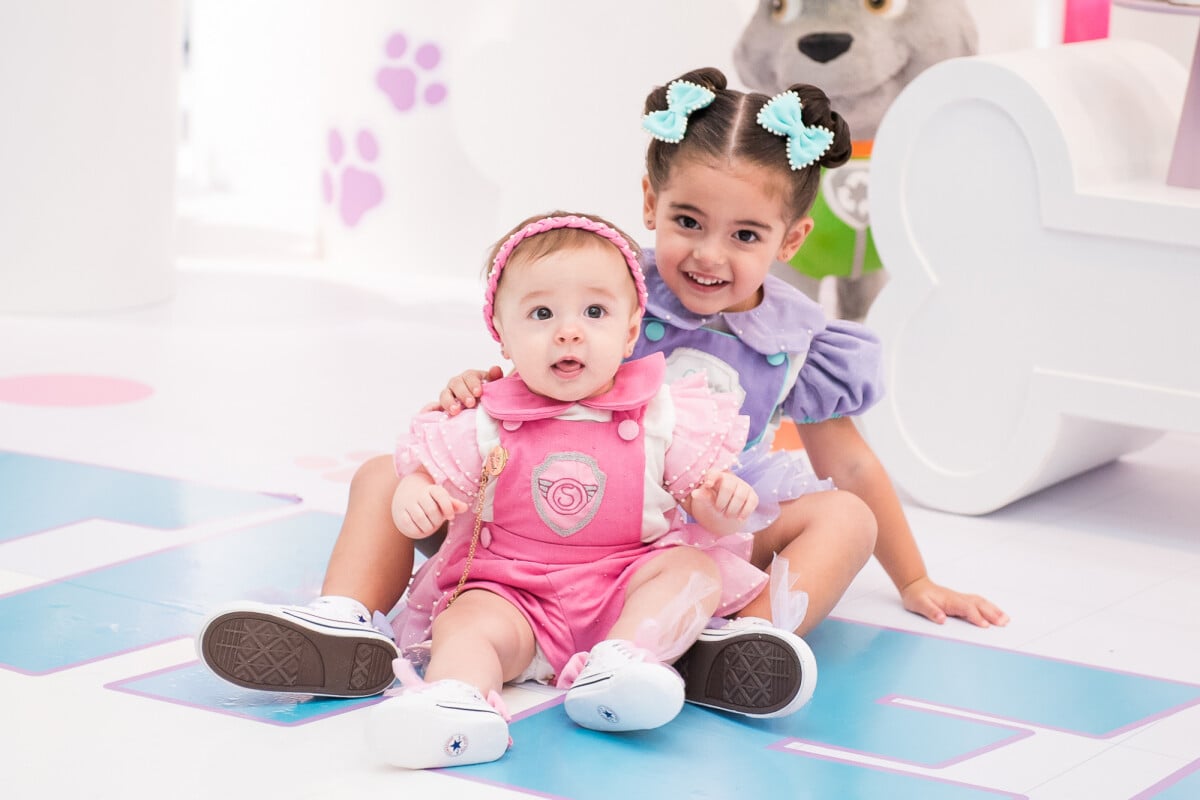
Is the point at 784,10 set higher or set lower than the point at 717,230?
higher

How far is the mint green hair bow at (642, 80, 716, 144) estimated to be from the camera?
59.4 inches

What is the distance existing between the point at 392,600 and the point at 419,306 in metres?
1.89

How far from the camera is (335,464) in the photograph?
2113 mm

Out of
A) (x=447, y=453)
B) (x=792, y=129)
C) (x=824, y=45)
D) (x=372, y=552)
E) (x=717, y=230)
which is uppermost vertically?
(x=824, y=45)

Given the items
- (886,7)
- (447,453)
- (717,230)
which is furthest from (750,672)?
(886,7)

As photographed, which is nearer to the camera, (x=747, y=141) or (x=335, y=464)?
(x=747, y=141)

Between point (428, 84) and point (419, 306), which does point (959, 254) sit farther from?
point (428, 84)

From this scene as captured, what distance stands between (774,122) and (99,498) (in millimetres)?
961

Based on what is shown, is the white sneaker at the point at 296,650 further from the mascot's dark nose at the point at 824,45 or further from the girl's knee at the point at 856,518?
the mascot's dark nose at the point at 824,45

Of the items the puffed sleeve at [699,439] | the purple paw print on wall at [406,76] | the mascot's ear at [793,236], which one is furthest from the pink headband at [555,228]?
the purple paw print on wall at [406,76]

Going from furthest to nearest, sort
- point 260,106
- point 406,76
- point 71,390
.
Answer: point 260,106, point 406,76, point 71,390

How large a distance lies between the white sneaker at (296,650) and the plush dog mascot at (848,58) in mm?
1521

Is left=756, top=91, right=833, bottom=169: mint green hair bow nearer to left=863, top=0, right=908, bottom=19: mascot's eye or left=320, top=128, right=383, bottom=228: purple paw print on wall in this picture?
left=863, top=0, right=908, bottom=19: mascot's eye

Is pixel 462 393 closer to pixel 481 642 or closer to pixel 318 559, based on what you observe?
pixel 481 642
